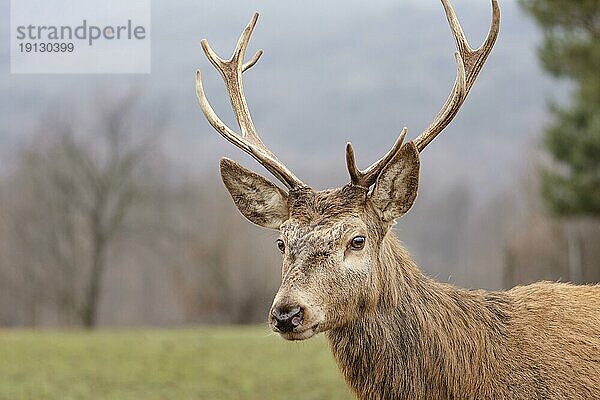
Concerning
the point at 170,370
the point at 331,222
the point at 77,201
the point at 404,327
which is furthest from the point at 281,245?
the point at 77,201

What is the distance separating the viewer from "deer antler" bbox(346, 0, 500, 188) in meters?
4.59

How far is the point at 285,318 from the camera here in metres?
4.09

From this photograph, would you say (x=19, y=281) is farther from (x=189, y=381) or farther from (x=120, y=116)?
(x=189, y=381)

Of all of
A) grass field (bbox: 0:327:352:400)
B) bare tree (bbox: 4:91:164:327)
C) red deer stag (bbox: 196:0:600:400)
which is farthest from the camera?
bare tree (bbox: 4:91:164:327)

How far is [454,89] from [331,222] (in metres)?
1.08

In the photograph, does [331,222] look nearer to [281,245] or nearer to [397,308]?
[281,245]

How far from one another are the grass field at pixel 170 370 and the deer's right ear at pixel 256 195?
513 centimetres

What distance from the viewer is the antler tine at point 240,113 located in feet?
16.0

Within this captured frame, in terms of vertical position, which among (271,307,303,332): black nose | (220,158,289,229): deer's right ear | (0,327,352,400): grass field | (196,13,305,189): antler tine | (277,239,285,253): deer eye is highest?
(196,13,305,189): antler tine

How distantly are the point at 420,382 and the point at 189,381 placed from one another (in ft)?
25.5

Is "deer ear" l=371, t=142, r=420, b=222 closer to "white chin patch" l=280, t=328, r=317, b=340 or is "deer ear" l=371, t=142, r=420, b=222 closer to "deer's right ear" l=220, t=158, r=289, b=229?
"deer's right ear" l=220, t=158, r=289, b=229

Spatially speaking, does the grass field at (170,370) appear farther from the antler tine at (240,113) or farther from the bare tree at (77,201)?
the bare tree at (77,201)

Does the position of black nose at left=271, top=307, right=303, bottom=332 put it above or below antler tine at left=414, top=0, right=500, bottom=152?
below

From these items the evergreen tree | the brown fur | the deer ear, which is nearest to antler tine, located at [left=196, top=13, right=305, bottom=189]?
the brown fur
